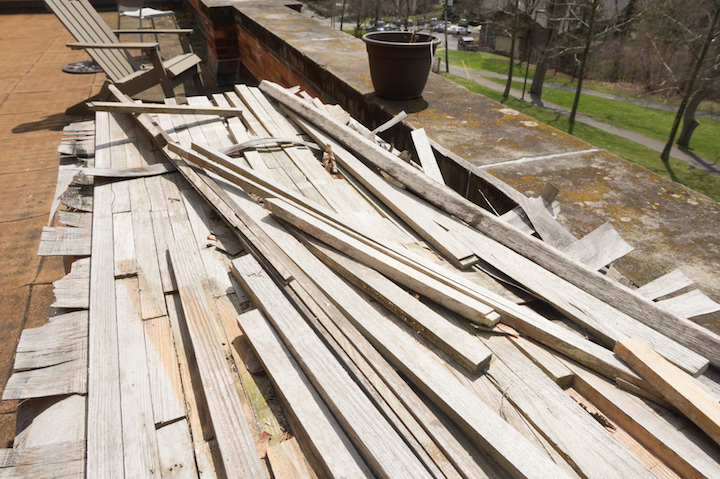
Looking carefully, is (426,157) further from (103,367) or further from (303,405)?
(103,367)

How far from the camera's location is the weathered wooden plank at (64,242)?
207 cm

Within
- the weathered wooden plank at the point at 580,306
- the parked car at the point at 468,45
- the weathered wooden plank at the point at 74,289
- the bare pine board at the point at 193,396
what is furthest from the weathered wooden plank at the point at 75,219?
the parked car at the point at 468,45

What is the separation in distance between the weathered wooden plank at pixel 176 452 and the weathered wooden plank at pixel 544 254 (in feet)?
4.79

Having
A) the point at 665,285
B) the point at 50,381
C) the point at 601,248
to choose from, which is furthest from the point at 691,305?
the point at 50,381

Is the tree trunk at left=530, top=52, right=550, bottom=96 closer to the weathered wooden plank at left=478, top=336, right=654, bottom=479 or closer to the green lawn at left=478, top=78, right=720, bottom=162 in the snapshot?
the green lawn at left=478, top=78, right=720, bottom=162

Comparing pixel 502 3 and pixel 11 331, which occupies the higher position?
pixel 502 3

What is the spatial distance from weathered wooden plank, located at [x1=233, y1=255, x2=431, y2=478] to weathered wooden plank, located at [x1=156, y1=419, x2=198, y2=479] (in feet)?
1.38

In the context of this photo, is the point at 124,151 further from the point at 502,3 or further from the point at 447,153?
the point at 502,3

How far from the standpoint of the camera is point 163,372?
153 centimetres

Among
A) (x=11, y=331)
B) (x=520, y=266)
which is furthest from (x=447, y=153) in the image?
(x=11, y=331)

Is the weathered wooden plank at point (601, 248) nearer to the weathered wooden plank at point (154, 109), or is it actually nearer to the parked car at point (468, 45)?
the weathered wooden plank at point (154, 109)

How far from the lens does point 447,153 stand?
2826 mm

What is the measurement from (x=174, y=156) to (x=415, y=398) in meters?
2.31

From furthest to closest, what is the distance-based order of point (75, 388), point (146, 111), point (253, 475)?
point (146, 111), point (75, 388), point (253, 475)
